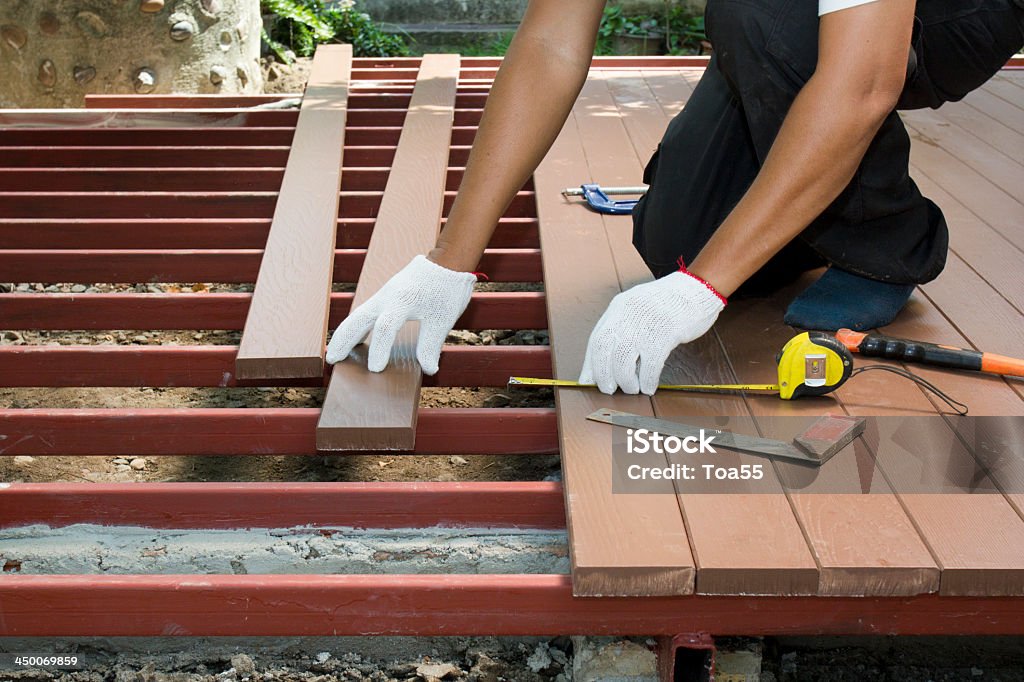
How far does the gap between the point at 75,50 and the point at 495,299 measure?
3146 mm

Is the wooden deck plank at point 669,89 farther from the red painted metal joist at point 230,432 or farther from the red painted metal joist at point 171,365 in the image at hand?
the red painted metal joist at point 230,432

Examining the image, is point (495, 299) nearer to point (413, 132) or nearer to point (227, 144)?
point (413, 132)

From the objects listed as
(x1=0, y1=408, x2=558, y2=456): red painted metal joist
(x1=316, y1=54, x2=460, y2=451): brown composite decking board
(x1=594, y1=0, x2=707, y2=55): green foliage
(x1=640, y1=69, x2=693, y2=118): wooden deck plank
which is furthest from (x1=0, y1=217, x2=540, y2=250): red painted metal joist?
(x1=594, y1=0, x2=707, y2=55): green foliage

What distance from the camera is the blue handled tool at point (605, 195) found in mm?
3078

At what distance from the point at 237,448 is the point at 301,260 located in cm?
81

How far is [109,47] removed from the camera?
4.86 metres

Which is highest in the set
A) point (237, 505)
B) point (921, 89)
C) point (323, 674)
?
point (921, 89)

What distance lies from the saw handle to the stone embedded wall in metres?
3.75

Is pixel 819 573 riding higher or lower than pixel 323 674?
higher

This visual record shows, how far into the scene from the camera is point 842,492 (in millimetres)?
1771

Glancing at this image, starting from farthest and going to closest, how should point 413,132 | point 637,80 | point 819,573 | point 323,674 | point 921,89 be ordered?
point 637,80 < point 413,132 < point 921,89 < point 323,674 < point 819,573

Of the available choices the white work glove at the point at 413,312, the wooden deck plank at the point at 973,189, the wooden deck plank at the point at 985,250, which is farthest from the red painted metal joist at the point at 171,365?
the wooden deck plank at the point at 973,189

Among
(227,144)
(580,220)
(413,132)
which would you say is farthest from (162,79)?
(580,220)

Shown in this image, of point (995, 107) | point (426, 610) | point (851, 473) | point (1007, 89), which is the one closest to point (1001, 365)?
point (851, 473)
